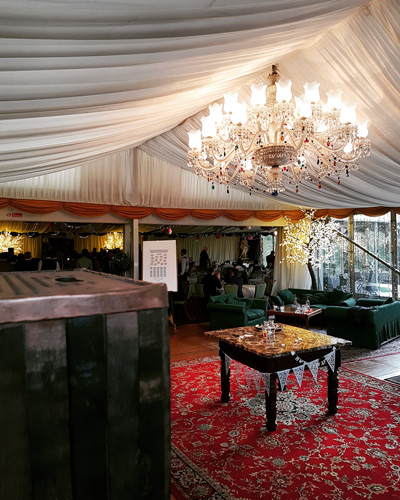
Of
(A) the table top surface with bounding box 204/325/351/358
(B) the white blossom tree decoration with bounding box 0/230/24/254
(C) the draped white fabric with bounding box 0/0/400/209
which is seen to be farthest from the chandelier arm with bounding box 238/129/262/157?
(B) the white blossom tree decoration with bounding box 0/230/24/254

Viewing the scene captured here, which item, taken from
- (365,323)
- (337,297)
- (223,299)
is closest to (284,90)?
(365,323)

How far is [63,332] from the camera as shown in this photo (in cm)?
65

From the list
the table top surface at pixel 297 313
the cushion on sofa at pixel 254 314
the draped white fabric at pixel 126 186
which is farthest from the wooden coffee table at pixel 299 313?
the draped white fabric at pixel 126 186

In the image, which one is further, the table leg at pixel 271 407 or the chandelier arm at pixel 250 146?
the chandelier arm at pixel 250 146

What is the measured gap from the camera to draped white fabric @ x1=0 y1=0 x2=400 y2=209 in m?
1.39

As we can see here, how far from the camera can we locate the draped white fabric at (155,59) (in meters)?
1.39

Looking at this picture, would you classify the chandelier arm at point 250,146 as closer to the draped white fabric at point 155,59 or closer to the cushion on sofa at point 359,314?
the draped white fabric at point 155,59

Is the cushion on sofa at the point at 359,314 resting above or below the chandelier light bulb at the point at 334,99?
below

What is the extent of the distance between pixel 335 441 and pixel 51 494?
338 centimetres

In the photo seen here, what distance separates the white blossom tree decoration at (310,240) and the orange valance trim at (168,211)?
282 mm

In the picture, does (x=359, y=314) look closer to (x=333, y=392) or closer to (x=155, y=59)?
(x=333, y=392)

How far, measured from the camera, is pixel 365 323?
6703mm

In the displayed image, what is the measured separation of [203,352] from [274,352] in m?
3.18

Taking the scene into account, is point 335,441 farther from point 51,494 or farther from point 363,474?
point 51,494
